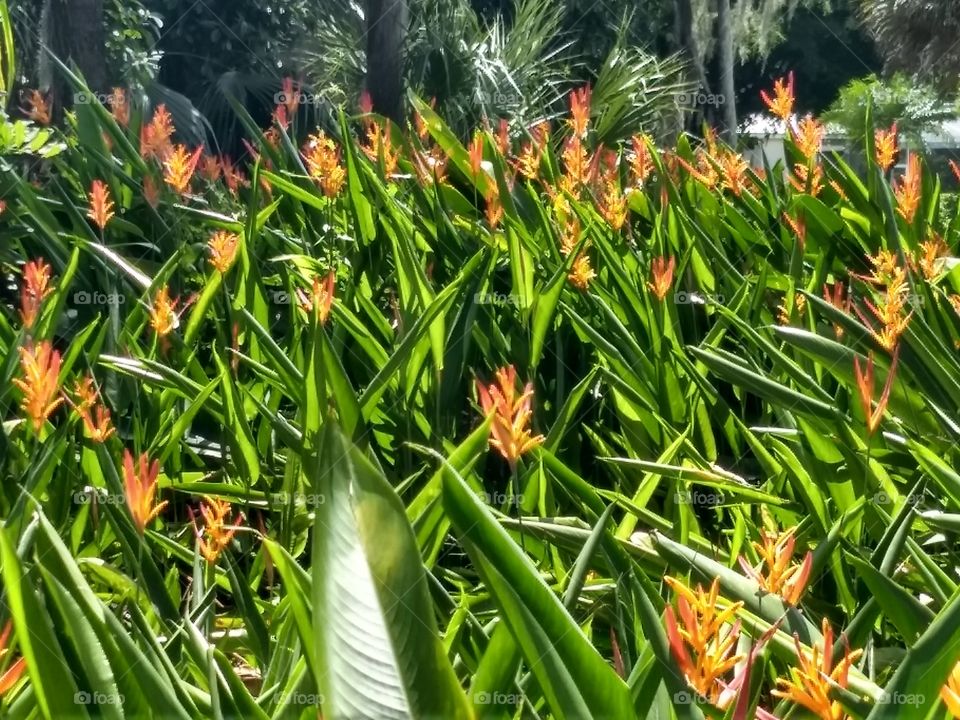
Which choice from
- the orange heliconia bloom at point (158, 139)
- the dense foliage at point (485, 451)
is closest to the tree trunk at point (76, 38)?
the orange heliconia bloom at point (158, 139)

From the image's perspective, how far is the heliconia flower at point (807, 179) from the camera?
2.33 meters

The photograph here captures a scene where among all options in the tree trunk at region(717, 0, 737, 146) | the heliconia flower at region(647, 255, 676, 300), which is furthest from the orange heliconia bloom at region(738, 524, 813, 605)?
the tree trunk at region(717, 0, 737, 146)

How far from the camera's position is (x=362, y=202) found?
6.96 ft

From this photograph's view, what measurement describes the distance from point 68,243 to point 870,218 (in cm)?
141

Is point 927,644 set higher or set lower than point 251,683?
higher

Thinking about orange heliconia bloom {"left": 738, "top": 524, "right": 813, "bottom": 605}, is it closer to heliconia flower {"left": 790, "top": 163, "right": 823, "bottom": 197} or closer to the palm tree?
heliconia flower {"left": 790, "top": 163, "right": 823, "bottom": 197}

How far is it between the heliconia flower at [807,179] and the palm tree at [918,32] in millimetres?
15765

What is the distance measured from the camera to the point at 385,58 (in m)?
7.27

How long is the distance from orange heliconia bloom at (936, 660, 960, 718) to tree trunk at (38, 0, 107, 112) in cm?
736

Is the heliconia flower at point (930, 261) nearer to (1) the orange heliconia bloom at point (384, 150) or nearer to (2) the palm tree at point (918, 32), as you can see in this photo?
(1) the orange heliconia bloom at point (384, 150)

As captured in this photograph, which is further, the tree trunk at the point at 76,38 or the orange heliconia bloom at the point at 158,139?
the tree trunk at the point at 76,38

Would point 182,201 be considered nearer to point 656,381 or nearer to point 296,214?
point 296,214

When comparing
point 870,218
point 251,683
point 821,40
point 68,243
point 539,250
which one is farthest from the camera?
point 821,40

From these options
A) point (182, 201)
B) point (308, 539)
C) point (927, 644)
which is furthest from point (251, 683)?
point (182, 201)
